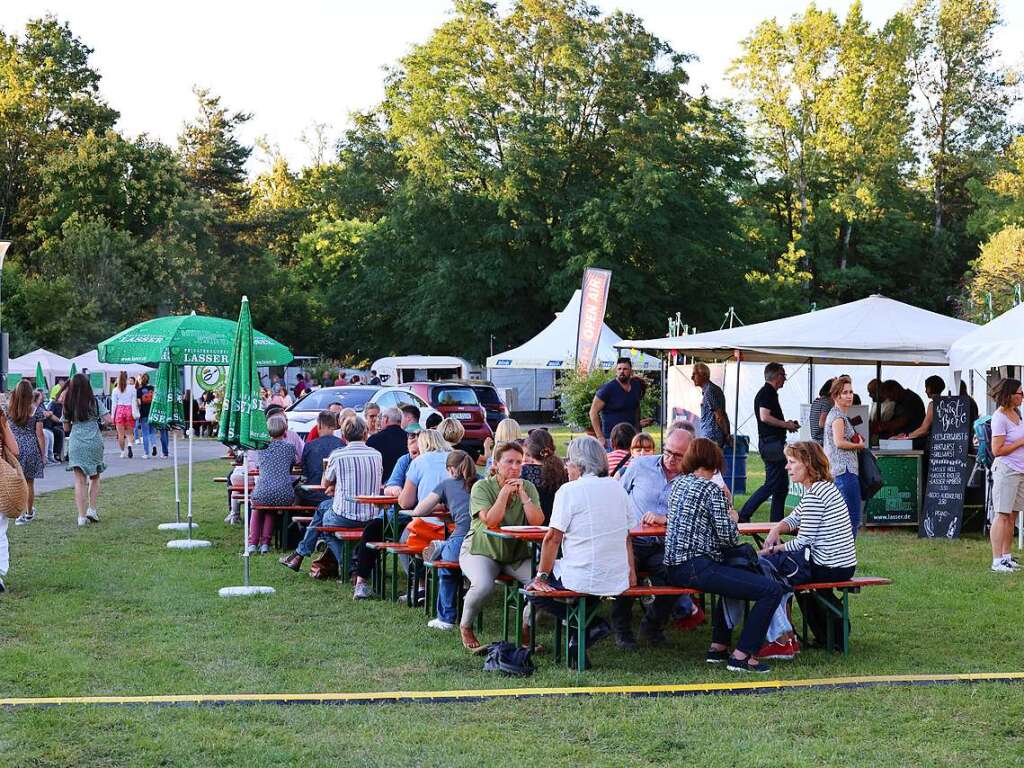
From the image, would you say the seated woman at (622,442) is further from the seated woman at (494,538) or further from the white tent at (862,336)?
the white tent at (862,336)

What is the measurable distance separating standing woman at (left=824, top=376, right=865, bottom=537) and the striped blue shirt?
4040 mm

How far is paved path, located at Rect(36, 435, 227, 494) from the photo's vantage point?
68.1 ft

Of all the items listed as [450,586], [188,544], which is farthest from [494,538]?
[188,544]

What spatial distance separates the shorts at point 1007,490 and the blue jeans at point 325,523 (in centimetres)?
531

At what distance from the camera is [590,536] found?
24.1ft

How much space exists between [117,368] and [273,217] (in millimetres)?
25812

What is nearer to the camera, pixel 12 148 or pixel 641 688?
pixel 641 688

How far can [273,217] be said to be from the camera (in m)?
64.5

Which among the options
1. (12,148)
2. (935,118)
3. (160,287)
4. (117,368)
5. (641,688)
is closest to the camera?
(641,688)

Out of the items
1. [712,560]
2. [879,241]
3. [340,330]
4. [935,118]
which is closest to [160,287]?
[340,330]

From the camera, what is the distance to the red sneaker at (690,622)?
8922 mm

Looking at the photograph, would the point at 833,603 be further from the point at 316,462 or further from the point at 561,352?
the point at 561,352

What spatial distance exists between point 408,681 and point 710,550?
180 centimetres

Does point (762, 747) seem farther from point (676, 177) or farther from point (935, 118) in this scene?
point (935, 118)
